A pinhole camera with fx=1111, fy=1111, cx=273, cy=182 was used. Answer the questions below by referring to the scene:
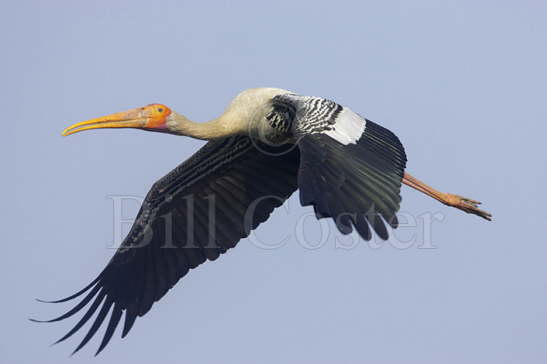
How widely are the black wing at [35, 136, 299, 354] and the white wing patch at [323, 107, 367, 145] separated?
1660 millimetres

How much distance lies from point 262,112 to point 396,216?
376 centimetres

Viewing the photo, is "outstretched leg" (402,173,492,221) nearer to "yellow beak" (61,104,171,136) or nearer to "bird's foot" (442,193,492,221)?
"bird's foot" (442,193,492,221)

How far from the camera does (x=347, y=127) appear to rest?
1292 centimetres

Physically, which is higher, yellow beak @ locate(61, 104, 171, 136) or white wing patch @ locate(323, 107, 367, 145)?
yellow beak @ locate(61, 104, 171, 136)

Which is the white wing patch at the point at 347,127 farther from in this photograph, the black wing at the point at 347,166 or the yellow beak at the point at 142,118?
the yellow beak at the point at 142,118

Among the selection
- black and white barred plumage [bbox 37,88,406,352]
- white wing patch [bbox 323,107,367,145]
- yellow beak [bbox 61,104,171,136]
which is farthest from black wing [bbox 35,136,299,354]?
white wing patch [bbox 323,107,367,145]

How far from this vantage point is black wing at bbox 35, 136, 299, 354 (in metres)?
15.0

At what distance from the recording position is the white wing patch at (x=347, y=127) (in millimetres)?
12523

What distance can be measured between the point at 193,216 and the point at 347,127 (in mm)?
3366

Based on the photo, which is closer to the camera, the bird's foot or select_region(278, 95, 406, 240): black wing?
select_region(278, 95, 406, 240): black wing

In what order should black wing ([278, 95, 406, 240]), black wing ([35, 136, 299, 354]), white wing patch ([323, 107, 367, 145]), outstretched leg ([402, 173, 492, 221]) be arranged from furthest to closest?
outstretched leg ([402, 173, 492, 221])
black wing ([35, 136, 299, 354])
white wing patch ([323, 107, 367, 145])
black wing ([278, 95, 406, 240])

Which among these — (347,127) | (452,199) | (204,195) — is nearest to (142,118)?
(204,195)

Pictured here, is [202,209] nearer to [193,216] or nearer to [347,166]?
[193,216]

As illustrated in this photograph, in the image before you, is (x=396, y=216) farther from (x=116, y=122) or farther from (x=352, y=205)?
(x=116, y=122)
